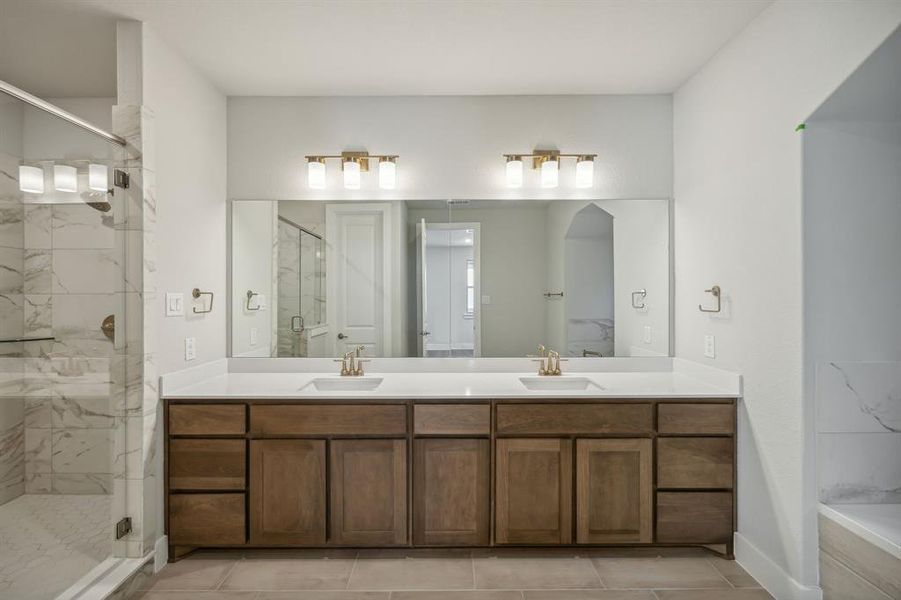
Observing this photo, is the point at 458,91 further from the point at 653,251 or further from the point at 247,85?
the point at 653,251

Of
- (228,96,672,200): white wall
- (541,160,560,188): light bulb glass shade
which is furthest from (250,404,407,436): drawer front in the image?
(541,160,560,188): light bulb glass shade

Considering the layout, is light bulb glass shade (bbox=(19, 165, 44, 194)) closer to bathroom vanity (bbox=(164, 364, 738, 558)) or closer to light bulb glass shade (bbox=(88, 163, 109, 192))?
light bulb glass shade (bbox=(88, 163, 109, 192))

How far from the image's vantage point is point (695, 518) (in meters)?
2.55

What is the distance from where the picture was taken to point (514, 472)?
2.55 metres

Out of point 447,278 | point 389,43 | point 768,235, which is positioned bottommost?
point 447,278

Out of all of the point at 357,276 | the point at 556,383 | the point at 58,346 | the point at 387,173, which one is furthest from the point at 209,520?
the point at 387,173

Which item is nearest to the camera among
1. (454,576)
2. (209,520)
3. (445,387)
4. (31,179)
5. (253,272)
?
(31,179)

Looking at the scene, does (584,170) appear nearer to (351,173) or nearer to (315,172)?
(351,173)

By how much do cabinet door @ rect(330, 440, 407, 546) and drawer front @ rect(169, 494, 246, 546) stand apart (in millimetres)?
459

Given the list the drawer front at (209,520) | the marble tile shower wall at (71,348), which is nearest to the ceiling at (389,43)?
the marble tile shower wall at (71,348)

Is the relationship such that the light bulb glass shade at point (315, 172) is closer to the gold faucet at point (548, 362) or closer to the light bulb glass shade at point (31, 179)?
the light bulb glass shade at point (31, 179)

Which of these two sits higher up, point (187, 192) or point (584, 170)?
point (584, 170)

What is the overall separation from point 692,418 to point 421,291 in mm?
1630

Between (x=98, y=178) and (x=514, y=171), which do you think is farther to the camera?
(x=514, y=171)
